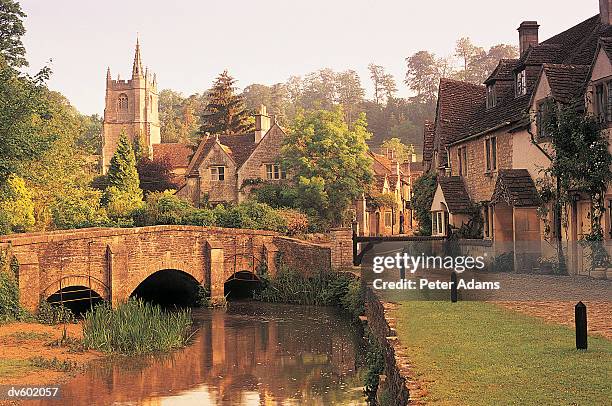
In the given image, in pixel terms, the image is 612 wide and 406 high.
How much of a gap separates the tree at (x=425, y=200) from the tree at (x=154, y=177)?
33.2 metres

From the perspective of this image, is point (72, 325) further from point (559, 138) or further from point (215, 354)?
point (559, 138)

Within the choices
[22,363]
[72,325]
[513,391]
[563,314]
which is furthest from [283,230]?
[513,391]

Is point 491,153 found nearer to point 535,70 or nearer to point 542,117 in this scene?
point 535,70

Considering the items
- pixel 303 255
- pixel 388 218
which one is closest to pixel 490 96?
pixel 303 255

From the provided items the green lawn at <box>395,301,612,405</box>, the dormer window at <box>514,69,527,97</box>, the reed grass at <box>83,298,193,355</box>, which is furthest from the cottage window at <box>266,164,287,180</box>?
the green lawn at <box>395,301,612,405</box>

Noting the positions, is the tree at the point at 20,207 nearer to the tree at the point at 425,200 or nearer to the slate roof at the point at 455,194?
the tree at the point at 425,200

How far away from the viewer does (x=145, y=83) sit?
330 ft

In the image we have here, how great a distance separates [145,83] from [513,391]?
3779 inches

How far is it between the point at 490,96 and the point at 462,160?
9.32 ft

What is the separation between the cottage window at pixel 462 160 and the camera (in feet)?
104

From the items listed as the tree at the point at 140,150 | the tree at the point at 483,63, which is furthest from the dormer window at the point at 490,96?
the tree at the point at 483,63

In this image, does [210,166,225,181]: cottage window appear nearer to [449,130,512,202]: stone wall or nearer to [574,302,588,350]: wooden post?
[449,130,512,202]: stone wall

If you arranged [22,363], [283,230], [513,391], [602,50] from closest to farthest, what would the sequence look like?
[513,391], [22,363], [602,50], [283,230]

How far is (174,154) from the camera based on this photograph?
78.8m
